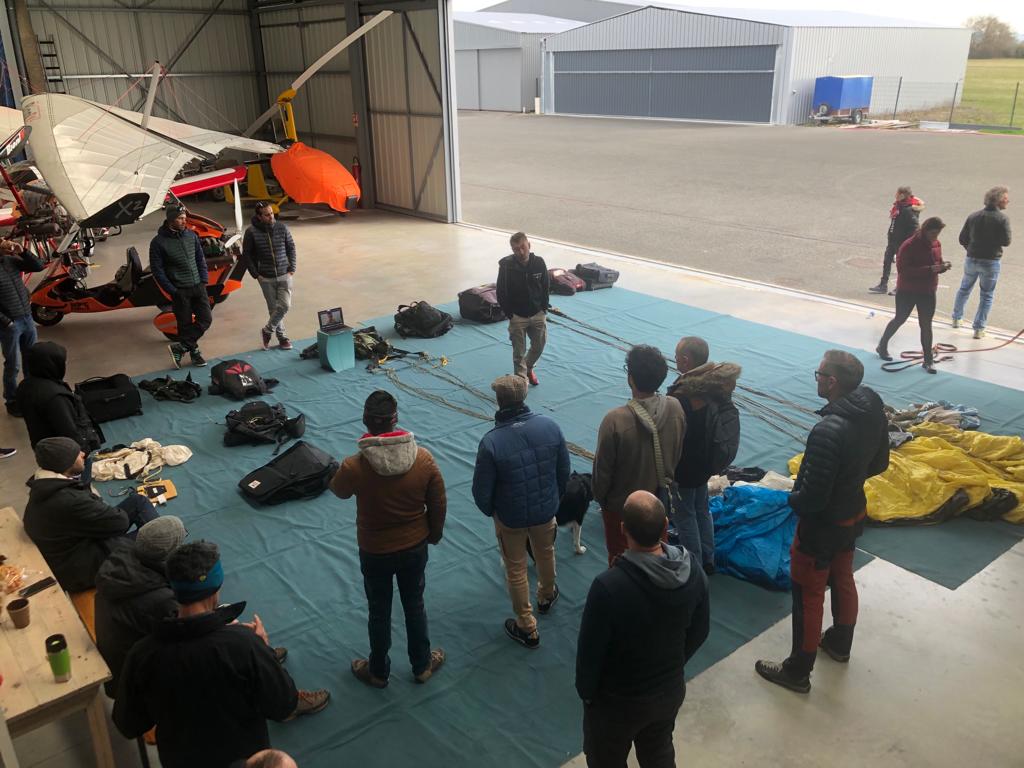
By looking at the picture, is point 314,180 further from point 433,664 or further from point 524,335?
point 433,664

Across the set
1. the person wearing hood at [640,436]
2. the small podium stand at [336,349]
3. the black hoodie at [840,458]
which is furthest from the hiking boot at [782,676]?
the small podium stand at [336,349]

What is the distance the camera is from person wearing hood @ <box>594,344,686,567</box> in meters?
4.31

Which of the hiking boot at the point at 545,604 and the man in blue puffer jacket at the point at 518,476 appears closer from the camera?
the man in blue puffer jacket at the point at 518,476

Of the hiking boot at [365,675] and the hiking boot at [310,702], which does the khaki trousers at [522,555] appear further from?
the hiking boot at [310,702]

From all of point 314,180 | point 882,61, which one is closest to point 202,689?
point 314,180

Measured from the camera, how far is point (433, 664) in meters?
4.40

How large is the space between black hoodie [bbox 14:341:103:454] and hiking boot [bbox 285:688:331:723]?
2831 millimetres

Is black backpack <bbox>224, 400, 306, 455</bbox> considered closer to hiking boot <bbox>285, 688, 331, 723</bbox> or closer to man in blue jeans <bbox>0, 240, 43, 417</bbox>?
man in blue jeans <bbox>0, 240, 43, 417</bbox>

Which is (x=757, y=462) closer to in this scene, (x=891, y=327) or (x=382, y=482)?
(x=891, y=327)

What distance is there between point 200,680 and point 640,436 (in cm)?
258

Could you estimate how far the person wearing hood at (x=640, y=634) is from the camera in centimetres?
275

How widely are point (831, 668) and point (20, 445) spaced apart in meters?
7.24

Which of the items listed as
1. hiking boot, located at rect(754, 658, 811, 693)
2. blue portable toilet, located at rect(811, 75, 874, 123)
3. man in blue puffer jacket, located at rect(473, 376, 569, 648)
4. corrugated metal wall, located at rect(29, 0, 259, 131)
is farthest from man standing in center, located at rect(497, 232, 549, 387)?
blue portable toilet, located at rect(811, 75, 874, 123)

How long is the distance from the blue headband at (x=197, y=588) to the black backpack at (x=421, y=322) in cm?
764
